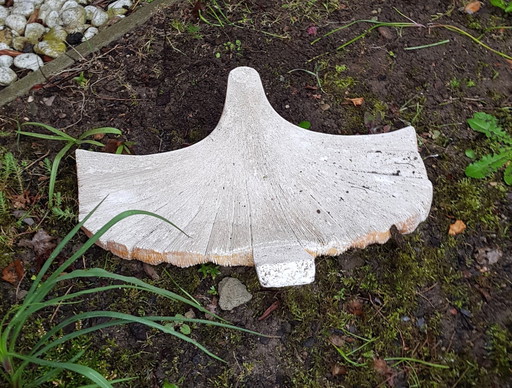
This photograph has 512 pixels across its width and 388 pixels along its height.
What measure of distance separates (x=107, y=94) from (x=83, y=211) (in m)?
0.97

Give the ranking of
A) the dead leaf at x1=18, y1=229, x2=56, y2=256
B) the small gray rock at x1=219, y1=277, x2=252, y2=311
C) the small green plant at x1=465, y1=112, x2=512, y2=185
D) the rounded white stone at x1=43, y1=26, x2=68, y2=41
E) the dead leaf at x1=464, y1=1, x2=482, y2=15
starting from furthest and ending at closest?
the dead leaf at x1=464, y1=1, x2=482, y2=15 < the rounded white stone at x1=43, y1=26, x2=68, y2=41 < the small green plant at x1=465, y1=112, x2=512, y2=185 < the dead leaf at x1=18, y1=229, x2=56, y2=256 < the small gray rock at x1=219, y1=277, x2=252, y2=311

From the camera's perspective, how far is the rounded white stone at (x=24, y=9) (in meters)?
3.06

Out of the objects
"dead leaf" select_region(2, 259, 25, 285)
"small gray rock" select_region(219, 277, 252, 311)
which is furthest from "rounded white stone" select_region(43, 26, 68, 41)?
"small gray rock" select_region(219, 277, 252, 311)

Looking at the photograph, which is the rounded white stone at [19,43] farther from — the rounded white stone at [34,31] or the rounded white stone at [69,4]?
the rounded white stone at [69,4]

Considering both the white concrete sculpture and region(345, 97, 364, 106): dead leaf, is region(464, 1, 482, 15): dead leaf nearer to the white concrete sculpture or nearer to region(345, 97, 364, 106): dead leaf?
region(345, 97, 364, 106): dead leaf

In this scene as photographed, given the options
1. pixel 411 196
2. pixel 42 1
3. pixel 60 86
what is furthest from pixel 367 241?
pixel 42 1

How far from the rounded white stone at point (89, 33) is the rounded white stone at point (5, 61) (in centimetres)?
41

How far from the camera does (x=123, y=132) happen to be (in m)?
2.48

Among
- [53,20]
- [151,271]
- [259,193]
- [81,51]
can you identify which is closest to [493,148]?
[259,193]

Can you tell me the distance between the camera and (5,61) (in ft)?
9.16

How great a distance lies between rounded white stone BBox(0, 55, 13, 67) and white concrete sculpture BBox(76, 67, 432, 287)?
1.12m

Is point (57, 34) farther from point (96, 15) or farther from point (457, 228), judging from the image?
point (457, 228)

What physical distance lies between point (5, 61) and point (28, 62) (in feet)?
0.43

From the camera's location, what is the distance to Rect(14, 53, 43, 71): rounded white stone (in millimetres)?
2775
